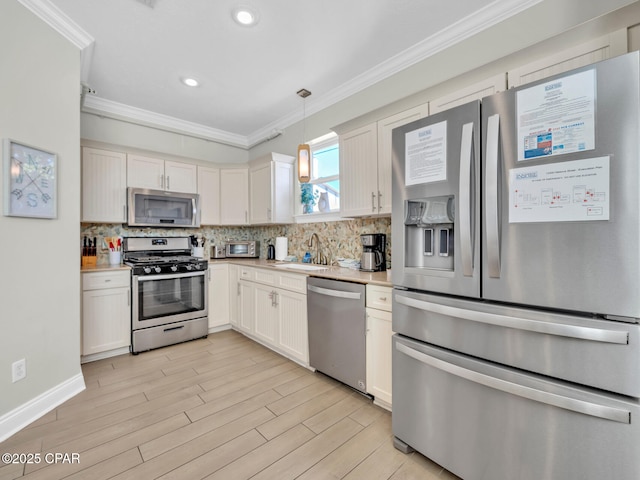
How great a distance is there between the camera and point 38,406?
201cm

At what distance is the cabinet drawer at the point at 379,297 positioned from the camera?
6.52 ft

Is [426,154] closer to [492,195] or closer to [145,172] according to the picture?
[492,195]

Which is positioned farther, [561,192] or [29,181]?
Result: [29,181]

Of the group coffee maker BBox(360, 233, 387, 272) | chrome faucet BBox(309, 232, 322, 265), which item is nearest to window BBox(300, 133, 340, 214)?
chrome faucet BBox(309, 232, 322, 265)

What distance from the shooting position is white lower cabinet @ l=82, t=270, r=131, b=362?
2.85 metres

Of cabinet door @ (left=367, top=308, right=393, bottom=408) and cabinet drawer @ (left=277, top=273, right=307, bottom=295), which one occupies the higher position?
cabinet drawer @ (left=277, top=273, right=307, bottom=295)

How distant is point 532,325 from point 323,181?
270 centimetres

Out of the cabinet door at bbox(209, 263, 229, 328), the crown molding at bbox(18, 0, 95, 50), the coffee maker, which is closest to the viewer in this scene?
the crown molding at bbox(18, 0, 95, 50)

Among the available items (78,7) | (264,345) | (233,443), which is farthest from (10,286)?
(264,345)

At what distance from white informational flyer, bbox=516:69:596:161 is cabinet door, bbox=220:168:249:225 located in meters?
3.59

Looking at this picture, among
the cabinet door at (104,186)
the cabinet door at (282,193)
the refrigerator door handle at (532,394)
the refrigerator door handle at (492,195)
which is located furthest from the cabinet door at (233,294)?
the refrigerator door handle at (492,195)

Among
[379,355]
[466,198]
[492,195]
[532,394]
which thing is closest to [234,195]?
[379,355]

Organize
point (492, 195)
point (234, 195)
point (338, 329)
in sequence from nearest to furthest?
point (492, 195), point (338, 329), point (234, 195)

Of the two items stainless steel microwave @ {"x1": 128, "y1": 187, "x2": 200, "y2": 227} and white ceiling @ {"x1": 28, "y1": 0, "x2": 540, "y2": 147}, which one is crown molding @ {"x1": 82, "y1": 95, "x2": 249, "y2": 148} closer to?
white ceiling @ {"x1": 28, "y1": 0, "x2": 540, "y2": 147}
